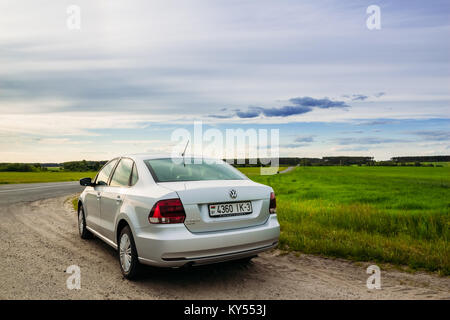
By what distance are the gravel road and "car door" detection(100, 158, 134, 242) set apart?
22.7 inches

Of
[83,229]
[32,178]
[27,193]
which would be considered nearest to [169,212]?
[83,229]

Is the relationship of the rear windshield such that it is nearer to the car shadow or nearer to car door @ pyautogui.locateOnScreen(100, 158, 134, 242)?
car door @ pyautogui.locateOnScreen(100, 158, 134, 242)

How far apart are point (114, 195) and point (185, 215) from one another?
66.5 inches

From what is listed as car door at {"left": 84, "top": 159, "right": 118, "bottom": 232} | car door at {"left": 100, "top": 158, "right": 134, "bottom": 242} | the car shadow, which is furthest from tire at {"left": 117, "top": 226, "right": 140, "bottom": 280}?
car door at {"left": 84, "top": 159, "right": 118, "bottom": 232}

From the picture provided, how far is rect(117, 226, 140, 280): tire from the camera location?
14.5 feet

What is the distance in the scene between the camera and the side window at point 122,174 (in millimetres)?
5215

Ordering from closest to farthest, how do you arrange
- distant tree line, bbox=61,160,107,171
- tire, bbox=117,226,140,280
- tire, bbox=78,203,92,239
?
tire, bbox=117,226,140,280 → tire, bbox=78,203,92,239 → distant tree line, bbox=61,160,107,171

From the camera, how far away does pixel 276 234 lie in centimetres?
471

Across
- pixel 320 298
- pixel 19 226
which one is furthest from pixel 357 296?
pixel 19 226

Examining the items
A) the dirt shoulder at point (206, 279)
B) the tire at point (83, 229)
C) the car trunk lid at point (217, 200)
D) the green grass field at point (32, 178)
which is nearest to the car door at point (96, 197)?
the tire at point (83, 229)

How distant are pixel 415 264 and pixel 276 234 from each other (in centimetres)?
231

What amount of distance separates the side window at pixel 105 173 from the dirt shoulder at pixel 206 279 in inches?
47.1

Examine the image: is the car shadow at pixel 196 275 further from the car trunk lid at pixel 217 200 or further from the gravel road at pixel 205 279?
the car trunk lid at pixel 217 200

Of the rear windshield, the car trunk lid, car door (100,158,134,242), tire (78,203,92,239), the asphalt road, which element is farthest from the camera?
the asphalt road
